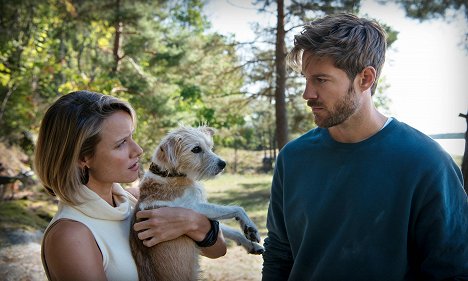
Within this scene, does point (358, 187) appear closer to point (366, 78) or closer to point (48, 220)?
point (366, 78)

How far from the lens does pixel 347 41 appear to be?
197cm

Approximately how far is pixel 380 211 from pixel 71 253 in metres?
1.28

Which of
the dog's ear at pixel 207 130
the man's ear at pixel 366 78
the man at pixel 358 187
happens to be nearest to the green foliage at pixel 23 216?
the dog's ear at pixel 207 130

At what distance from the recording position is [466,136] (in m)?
4.48

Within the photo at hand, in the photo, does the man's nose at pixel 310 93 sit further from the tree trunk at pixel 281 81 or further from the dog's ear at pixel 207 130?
the tree trunk at pixel 281 81

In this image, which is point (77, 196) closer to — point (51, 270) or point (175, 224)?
point (51, 270)

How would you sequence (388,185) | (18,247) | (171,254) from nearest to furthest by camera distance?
(388,185)
(171,254)
(18,247)

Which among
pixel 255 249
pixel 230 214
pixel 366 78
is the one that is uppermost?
pixel 366 78

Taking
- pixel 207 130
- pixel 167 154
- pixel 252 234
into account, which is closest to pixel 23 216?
pixel 207 130

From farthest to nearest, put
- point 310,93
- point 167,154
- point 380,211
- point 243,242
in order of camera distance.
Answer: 1. point 167,154
2. point 243,242
3. point 310,93
4. point 380,211

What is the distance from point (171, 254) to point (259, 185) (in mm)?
17194

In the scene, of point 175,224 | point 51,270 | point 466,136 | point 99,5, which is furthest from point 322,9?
point 51,270

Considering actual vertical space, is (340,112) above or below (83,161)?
above

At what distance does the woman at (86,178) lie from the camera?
1.80 meters
